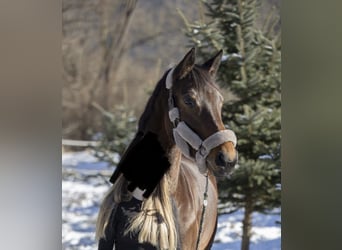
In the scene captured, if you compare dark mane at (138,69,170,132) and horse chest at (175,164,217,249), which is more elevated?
dark mane at (138,69,170,132)

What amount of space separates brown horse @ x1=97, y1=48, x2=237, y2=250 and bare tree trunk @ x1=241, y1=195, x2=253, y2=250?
0.08 meters

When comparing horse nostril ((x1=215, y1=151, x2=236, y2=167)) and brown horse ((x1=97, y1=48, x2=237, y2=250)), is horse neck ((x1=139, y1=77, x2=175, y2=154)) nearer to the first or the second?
brown horse ((x1=97, y1=48, x2=237, y2=250))

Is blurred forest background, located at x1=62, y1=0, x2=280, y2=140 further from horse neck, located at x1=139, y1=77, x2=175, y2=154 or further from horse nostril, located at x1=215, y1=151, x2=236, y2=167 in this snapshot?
horse nostril, located at x1=215, y1=151, x2=236, y2=167

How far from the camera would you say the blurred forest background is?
3.84 ft

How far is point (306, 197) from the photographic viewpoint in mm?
1065

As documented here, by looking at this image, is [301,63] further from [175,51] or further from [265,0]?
[175,51]

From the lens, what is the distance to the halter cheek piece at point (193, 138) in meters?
1.12

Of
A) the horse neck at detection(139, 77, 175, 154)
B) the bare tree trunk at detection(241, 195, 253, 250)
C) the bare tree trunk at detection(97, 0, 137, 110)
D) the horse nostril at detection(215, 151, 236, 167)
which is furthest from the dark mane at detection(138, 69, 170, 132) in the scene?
the bare tree trunk at detection(241, 195, 253, 250)

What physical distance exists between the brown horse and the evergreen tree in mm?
31

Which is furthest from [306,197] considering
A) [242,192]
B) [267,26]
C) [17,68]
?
[17,68]

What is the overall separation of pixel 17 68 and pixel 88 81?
8.3 inches

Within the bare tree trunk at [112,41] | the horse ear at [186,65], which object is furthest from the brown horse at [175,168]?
the bare tree trunk at [112,41]

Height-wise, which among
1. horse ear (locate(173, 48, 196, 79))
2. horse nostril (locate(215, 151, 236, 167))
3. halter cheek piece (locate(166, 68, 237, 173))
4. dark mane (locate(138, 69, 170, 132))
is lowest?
horse nostril (locate(215, 151, 236, 167))

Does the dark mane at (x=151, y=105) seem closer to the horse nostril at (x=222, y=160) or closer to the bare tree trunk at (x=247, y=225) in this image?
the horse nostril at (x=222, y=160)
